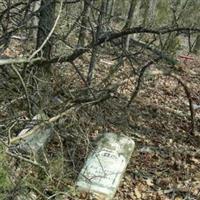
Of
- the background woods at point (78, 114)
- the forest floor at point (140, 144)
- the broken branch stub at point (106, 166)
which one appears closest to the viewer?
the background woods at point (78, 114)

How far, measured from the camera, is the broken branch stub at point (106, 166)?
5.19 m

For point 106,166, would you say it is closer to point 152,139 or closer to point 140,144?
point 140,144

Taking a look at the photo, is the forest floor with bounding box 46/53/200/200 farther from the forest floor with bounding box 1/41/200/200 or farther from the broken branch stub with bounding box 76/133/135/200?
the broken branch stub with bounding box 76/133/135/200

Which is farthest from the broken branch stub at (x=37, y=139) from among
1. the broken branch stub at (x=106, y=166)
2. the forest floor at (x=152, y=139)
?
the broken branch stub at (x=106, y=166)

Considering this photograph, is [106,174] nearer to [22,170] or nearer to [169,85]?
[22,170]

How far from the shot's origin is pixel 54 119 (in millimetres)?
4914

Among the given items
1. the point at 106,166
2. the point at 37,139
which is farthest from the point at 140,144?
the point at 37,139

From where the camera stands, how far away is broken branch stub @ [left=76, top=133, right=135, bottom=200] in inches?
204

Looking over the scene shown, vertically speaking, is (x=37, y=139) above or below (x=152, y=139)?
above

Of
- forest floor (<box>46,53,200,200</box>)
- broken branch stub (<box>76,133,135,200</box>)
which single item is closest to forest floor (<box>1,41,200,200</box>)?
forest floor (<box>46,53,200,200</box>)

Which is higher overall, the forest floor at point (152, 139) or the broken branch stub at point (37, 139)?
the broken branch stub at point (37, 139)

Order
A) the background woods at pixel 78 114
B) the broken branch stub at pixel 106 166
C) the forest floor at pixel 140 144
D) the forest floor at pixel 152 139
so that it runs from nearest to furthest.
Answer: the background woods at pixel 78 114 → the broken branch stub at pixel 106 166 → the forest floor at pixel 140 144 → the forest floor at pixel 152 139

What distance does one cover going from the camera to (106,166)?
17.8 feet

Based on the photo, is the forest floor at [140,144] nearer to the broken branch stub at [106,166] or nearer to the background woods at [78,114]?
the background woods at [78,114]
